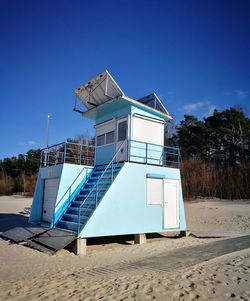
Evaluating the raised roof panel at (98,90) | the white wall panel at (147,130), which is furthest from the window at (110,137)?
the raised roof panel at (98,90)

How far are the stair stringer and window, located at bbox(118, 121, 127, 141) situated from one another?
2.22 meters

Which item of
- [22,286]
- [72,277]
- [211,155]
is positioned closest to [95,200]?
[72,277]

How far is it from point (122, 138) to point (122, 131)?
369 mm

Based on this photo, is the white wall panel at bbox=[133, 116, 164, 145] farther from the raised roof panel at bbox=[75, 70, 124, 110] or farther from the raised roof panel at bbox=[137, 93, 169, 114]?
the raised roof panel at bbox=[75, 70, 124, 110]

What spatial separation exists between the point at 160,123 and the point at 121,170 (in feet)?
15.1

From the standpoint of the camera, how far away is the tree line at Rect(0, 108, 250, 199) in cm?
3266

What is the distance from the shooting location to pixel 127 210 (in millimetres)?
11719

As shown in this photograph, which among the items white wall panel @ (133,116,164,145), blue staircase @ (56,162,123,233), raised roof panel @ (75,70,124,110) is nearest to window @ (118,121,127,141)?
white wall panel @ (133,116,164,145)

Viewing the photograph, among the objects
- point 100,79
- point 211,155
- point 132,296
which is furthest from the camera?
point 211,155

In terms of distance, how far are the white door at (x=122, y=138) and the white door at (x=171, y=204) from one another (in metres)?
2.43

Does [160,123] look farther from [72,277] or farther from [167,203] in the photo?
[72,277]

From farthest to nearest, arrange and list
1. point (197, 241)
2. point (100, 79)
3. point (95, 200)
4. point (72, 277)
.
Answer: point (100, 79)
point (197, 241)
point (95, 200)
point (72, 277)

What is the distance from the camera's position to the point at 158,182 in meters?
13.3

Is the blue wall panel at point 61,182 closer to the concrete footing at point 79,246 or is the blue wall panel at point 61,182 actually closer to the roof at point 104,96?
the concrete footing at point 79,246
